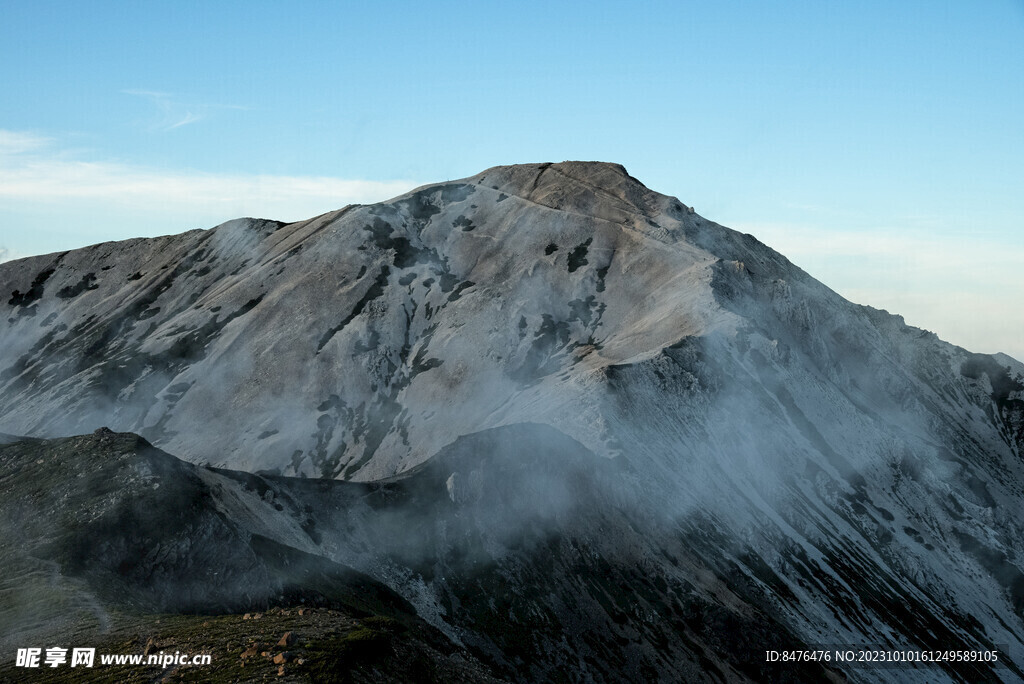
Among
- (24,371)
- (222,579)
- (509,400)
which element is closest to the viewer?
(222,579)

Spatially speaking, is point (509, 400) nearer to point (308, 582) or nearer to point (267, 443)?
point (267, 443)

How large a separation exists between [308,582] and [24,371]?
14017cm

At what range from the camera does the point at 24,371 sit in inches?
7111

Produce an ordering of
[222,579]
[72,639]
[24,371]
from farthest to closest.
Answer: [24,371], [222,579], [72,639]

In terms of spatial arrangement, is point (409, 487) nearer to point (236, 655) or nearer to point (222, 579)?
point (222, 579)

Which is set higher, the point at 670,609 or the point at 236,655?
the point at 236,655

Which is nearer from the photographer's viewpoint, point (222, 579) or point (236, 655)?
point (236, 655)

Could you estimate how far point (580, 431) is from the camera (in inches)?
4454

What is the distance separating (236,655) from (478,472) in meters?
53.3

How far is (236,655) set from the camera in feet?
131

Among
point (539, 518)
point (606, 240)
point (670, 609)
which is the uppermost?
point (606, 240)

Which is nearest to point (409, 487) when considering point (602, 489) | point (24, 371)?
point (602, 489)

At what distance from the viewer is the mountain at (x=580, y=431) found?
276 ft

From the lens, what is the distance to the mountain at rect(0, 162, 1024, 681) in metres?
84.1
